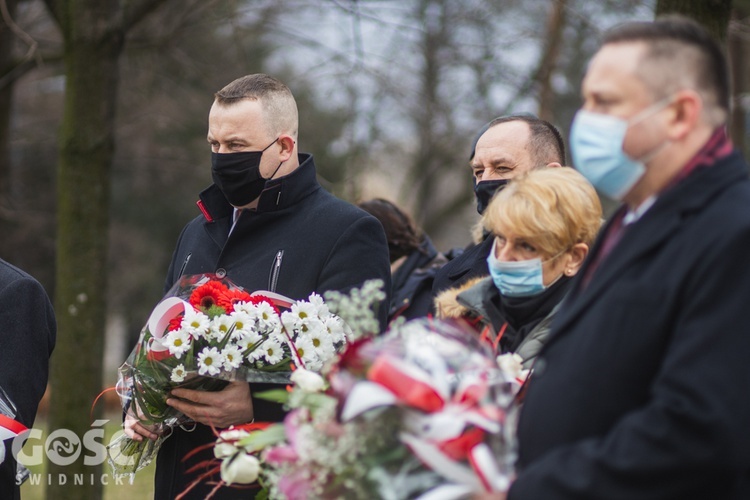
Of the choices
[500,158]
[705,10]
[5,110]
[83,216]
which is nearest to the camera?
[500,158]

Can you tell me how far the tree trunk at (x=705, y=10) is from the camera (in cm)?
504

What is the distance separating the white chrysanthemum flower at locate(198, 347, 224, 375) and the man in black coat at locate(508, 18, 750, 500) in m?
1.30

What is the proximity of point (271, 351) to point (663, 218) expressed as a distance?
1.60 m

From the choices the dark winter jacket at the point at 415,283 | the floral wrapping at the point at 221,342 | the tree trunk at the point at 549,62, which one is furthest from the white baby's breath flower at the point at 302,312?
the tree trunk at the point at 549,62

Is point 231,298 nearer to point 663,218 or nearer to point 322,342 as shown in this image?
point 322,342

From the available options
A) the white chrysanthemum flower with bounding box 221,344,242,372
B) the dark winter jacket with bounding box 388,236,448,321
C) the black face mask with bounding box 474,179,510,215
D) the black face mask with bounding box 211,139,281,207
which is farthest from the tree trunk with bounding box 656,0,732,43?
the white chrysanthemum flower with bounding box 221,344,242,372

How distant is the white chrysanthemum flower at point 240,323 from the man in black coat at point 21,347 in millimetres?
1028

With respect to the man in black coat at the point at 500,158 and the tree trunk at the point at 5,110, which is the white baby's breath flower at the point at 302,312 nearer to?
the man in black coat at the point at 500,158

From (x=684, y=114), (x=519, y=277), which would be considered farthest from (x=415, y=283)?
(x=684, y=114)

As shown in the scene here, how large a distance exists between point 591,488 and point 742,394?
387 mm

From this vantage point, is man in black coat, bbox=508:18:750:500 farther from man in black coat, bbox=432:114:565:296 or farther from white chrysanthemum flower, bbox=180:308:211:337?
man in black coat, bbox=432:114:565:296

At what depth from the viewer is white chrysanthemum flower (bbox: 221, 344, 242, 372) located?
3.32 metres

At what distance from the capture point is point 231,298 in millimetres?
3477

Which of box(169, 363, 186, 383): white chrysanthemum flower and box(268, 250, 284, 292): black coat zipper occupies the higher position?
box(268, 250, 284, 292): black coat zipper
